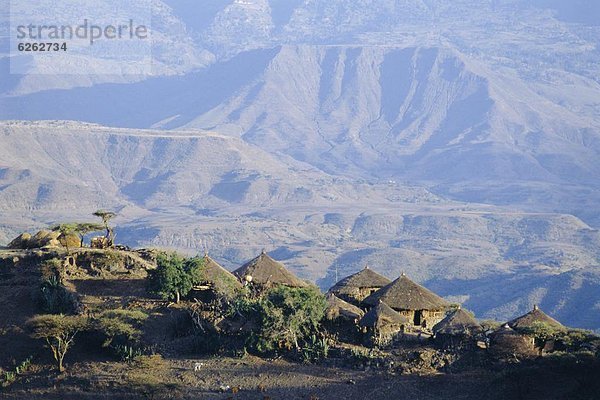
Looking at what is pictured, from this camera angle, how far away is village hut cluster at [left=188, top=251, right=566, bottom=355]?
44.2m

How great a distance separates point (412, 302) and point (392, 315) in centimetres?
430

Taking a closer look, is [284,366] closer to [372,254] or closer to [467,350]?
[467,350]

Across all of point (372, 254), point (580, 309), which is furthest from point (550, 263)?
point (580, 309)

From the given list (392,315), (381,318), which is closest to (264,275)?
(392,315)

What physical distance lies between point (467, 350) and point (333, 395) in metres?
6.04

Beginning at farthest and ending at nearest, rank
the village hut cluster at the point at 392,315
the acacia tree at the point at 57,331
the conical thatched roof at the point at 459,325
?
the conical thatched roof at the point at 459,325 → the village hut cluster at the point at 392,315 → the acacia tree at the point at 57,331

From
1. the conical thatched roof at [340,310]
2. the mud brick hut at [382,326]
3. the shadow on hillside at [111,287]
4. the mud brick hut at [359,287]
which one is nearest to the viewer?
the mud brick hut at [382,326]

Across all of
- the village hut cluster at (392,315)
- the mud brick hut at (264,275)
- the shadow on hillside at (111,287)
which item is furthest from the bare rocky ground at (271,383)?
the mud brick hut at (264,275)

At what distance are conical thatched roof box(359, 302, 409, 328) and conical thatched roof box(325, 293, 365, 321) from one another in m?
0.80

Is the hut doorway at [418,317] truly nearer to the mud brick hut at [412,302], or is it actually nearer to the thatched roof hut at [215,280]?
the mud brick hut at [412,302]

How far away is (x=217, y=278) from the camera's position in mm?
49281

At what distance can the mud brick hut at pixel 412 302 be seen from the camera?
5038 cm

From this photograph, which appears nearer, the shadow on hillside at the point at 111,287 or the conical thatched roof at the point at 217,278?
the conical thatched roof at the point at 217,278

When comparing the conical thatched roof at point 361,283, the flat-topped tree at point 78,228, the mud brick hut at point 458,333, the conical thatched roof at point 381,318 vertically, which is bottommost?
the mud brick hut at point 458,333
